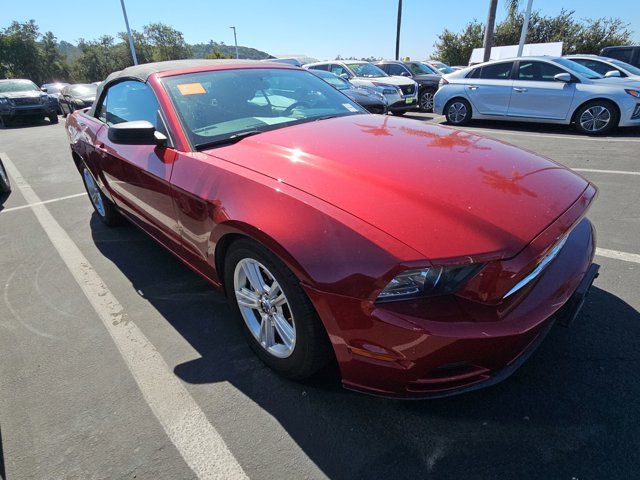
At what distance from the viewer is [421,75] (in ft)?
41.5

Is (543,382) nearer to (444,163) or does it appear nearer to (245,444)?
(444,163)

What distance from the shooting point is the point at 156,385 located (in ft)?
6.98

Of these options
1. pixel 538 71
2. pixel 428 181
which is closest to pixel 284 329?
pixel 428 181

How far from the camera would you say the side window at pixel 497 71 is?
859cm

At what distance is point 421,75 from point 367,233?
12.7m

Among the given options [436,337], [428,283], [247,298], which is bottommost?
[247,298]

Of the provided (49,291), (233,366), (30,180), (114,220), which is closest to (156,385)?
(233,366)

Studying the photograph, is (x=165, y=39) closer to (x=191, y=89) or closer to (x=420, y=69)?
(x=420, y=69)

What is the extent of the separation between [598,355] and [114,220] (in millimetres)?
4280

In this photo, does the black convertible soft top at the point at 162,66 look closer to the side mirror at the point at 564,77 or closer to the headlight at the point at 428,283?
the headlight at the point at 428,283

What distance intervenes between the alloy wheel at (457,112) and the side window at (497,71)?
744mm

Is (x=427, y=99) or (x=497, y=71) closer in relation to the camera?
(x=497, y=71)

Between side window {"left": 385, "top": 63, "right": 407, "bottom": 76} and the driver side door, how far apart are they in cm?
1092

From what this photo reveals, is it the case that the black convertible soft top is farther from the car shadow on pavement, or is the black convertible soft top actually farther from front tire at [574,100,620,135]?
front tire at [574,100,620,135]
